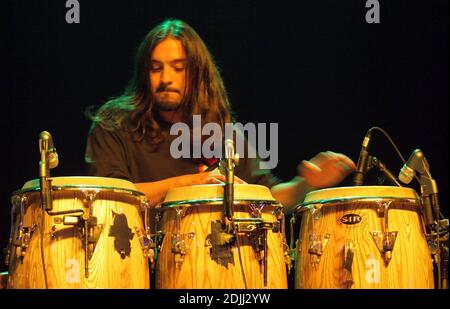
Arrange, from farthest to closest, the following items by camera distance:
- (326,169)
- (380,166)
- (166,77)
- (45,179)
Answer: (166,77), (326,169), (380,166), (45,179)

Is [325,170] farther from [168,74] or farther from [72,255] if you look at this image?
[72,255]

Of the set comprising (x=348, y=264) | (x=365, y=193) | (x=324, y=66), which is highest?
(x=324, y=66)

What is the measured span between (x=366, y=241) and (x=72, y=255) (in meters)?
1.12

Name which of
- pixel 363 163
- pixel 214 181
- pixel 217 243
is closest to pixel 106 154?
pixel 214 181

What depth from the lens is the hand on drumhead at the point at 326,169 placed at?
3.23m

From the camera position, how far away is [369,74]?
4.01m

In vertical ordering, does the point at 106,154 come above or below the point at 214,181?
above

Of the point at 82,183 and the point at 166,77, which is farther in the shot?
the point at 166,77

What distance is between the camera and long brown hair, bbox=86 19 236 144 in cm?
380

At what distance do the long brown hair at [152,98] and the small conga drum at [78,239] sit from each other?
42.6 inches

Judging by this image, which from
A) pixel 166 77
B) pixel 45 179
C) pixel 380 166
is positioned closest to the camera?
pixel 45 179

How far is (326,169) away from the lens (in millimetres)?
3268
